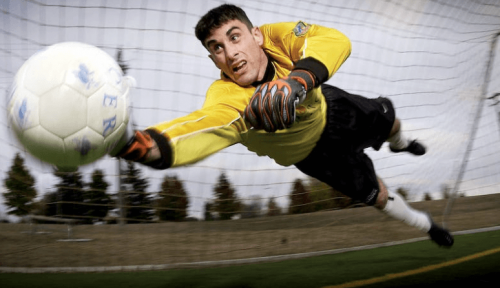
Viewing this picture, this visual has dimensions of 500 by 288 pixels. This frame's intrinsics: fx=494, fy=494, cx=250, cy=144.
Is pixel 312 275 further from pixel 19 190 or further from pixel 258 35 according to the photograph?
pixel 19 190

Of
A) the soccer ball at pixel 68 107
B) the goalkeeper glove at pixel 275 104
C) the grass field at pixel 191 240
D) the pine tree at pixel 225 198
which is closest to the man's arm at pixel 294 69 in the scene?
the goalkeeper glove at pixel 275 104

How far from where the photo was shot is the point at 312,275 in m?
3.96

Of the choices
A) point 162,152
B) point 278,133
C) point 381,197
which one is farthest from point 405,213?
point 162,152

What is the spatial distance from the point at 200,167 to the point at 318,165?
82cm

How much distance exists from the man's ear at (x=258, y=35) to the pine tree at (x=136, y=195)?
1635 millimetres

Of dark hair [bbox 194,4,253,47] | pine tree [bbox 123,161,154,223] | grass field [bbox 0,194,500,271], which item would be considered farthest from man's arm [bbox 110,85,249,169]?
grass field [bbox 0,194,500,271]

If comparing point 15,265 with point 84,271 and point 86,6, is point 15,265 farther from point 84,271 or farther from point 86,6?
point 86,6

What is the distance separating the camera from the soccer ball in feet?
5.58

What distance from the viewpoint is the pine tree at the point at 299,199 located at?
4469 mm

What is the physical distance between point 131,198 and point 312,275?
1828mm

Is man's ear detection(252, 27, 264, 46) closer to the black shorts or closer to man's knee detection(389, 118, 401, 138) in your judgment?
the black shorts

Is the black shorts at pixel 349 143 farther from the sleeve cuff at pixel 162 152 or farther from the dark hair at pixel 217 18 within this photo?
the sleeve cuff at pixel 162 152

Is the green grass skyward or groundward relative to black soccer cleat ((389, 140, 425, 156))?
groundward

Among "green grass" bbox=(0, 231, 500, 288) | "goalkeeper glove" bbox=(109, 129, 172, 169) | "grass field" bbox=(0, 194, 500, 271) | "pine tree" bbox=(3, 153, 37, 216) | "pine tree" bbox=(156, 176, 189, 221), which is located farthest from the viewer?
"grass field" bbox=(0, 194, 500, 271)
